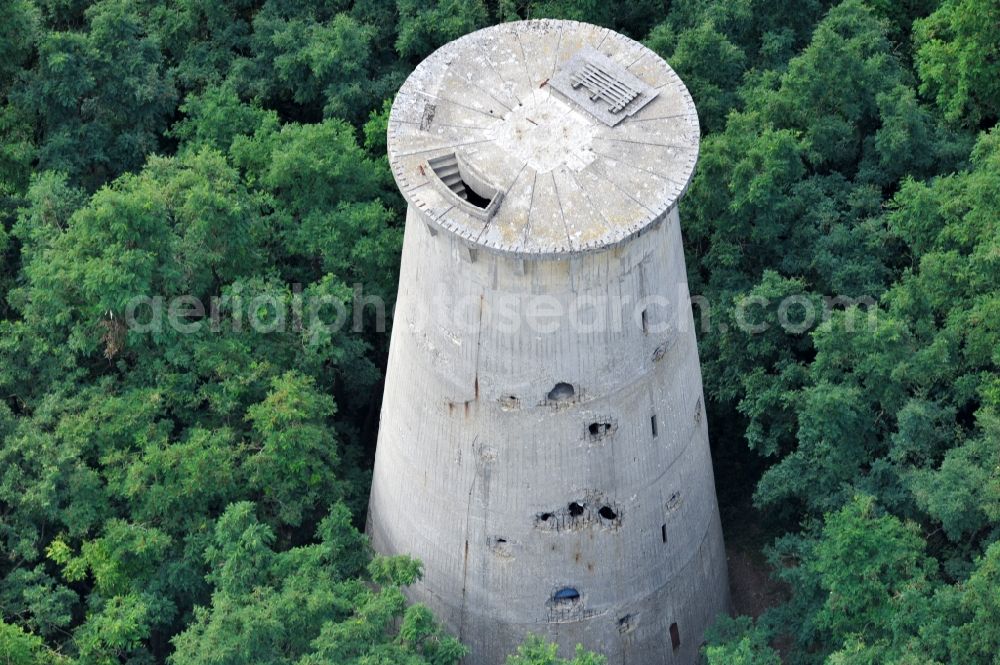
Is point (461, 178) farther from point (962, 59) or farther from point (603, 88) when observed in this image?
point (962, 59)

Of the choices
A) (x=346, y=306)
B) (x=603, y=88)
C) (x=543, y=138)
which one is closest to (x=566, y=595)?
(x=543, y=138)

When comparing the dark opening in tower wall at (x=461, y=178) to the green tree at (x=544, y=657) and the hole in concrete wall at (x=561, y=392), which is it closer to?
the hole in concrete wall at (x=561, y=392)

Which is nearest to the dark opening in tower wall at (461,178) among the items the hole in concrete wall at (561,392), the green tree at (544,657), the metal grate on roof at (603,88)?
the metal grate on roof at (603,88)

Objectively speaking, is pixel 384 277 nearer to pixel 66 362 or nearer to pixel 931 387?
pixel 66 362

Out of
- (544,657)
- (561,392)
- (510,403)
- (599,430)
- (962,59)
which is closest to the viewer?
(561,392)

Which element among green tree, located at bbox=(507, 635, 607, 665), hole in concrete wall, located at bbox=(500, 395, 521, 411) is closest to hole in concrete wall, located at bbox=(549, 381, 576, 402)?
hole in concrete wall, located at bbox=(500, 395, 521, 411)

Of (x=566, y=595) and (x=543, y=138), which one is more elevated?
(x=543, y=138)
